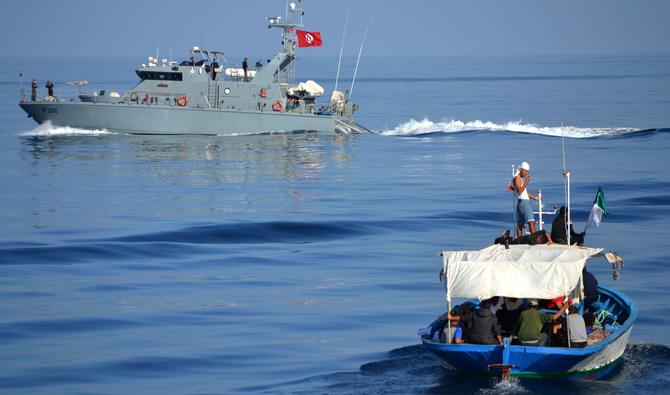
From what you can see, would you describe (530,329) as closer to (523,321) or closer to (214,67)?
(523,321)

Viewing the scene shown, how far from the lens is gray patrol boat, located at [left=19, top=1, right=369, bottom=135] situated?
78.8 m

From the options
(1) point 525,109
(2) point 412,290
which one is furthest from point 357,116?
(2) point 412,290

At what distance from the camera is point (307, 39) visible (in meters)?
83.5

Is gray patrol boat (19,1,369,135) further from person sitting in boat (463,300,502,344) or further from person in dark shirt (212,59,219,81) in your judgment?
person sitting in boat (463,300,502,344)

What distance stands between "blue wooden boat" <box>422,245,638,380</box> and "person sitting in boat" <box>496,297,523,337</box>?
104 centimetres

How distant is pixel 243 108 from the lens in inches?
3179

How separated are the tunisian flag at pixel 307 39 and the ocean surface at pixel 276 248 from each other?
7.40 metres

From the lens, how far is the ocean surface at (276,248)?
24.9 meters

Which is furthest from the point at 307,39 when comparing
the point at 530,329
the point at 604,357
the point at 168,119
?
the point at 530,329

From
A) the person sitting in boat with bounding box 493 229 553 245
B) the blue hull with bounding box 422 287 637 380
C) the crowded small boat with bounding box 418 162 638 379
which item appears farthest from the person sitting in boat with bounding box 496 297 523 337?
the person sitting in boat with bounding box 493 229 553 245

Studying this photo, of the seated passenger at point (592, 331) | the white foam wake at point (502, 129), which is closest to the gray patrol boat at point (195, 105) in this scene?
the white foam wake at point (502, 129)

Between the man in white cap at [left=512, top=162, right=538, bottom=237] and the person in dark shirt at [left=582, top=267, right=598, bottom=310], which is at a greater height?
the man in white cap at [left=512, top=162, right=538, bottom=237]

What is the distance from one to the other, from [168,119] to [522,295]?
2295 inches

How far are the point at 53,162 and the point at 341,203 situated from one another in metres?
24.9
